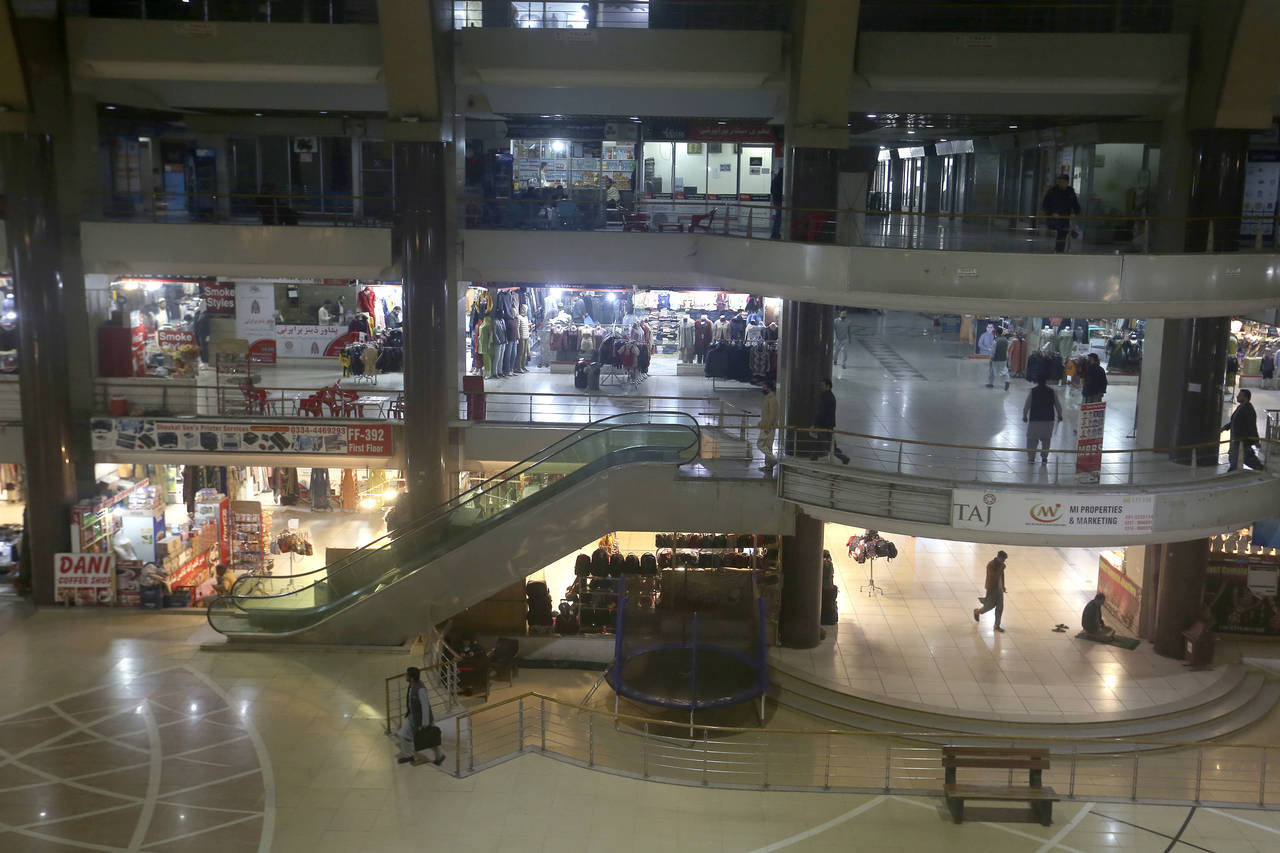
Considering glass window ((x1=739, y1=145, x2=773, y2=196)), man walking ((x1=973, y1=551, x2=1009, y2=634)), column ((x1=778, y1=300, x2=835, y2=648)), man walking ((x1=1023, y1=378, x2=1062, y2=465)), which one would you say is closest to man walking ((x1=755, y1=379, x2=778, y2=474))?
column ((x1=778, y1=300, x2=835, y2=648))

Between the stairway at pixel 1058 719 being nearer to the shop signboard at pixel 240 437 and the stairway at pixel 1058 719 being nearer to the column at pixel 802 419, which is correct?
the column at pixel 802 419

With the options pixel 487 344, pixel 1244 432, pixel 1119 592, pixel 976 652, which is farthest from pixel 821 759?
pixel 487 344

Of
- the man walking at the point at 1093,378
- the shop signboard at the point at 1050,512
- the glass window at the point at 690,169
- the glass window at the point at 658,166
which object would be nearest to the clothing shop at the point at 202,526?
the glass window at the point at 658,166

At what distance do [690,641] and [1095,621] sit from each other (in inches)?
278

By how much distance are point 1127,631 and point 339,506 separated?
1535 centimetres

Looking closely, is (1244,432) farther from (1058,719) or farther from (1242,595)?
(1058,719)

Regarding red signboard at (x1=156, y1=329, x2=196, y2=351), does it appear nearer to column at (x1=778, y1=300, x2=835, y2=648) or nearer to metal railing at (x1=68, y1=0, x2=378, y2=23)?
metal railing at (x1=68, y1=0, x2=378, y2=23)

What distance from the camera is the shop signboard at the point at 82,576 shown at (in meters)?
20.1

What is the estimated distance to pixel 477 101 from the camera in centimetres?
2144

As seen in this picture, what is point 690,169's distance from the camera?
27.8 m

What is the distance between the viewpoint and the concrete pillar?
64.7 feet

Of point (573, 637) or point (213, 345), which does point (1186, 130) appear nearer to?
point (573, 637)

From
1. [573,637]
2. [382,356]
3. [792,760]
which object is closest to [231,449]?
[382,356]

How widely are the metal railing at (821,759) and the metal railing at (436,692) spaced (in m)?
0.37
